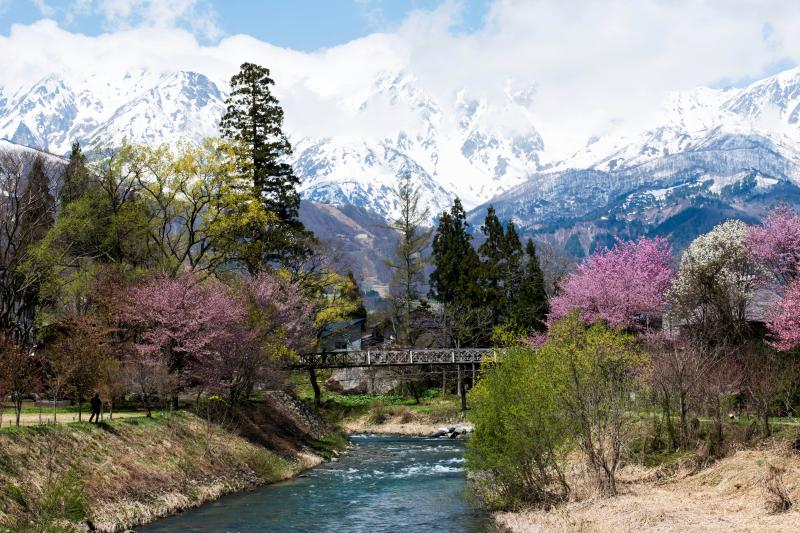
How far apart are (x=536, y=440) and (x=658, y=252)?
38729 millimetres

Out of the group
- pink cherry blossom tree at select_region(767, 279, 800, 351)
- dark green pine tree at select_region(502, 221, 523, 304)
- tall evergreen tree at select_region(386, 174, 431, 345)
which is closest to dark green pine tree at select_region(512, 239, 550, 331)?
dark green pine tree at select_region(502, 221, 523, 304)

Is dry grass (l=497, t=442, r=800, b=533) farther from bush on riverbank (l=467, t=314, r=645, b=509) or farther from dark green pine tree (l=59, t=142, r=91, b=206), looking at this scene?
dark green pine tree (l=59, t=142, r=91, b=206)

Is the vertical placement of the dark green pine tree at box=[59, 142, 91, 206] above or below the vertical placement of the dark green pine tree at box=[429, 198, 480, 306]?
above

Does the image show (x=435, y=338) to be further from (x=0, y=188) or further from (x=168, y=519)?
(x=168, y=519)

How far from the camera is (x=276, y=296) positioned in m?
56.7

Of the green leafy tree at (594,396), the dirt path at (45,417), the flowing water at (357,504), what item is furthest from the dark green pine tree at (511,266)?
the green leafy tree at (594,396)

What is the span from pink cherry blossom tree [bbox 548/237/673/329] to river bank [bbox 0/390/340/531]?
23617mm

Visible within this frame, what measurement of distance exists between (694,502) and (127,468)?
20.6 meters

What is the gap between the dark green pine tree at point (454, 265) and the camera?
8225cm

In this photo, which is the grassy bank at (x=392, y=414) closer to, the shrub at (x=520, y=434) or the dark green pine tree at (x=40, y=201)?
the dark green pine tree at (x=40, y=201)

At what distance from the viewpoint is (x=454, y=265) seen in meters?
84.9

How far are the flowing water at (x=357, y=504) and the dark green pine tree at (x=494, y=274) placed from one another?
32733mm

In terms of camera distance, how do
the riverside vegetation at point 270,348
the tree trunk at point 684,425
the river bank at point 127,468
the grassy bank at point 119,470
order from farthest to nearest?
1. the tree trunk at point 684,425
2. the riverside vegetation at point 270,348
3. the river bank at point 127,468
4. the grassy bank at point 119,470

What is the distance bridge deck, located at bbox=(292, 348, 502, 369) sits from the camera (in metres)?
66.9
